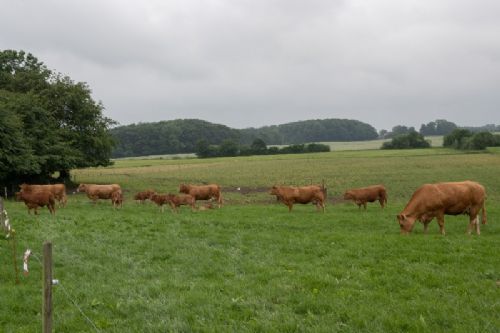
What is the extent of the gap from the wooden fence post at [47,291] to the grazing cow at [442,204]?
1164 centimetres

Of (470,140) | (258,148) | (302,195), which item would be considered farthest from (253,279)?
(258,148)

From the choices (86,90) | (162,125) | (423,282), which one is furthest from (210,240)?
(162,125)

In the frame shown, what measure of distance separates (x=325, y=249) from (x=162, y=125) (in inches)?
5720

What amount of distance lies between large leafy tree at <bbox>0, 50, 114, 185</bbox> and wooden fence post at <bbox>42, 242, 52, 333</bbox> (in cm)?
2676

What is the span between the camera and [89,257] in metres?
11.5

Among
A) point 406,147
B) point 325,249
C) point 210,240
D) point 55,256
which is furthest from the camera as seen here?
point 406,147

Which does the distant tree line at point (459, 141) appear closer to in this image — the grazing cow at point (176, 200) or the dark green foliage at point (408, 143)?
the dark green foliage at point (408, 143)

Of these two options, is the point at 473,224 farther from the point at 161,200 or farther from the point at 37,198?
the point at 37,198

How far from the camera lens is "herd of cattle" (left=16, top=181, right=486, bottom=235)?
14984mm

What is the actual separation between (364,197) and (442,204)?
8966mm

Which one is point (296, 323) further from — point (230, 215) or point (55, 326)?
point (230, 215)

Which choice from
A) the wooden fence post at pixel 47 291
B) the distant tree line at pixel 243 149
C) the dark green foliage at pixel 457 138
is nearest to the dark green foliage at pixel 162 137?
the distant tree line at pixel 243 149

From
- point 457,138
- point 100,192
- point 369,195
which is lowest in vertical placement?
point 369,195

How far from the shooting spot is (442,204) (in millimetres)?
14938
